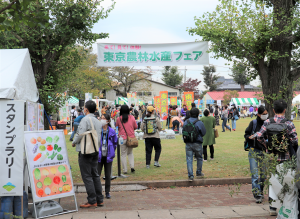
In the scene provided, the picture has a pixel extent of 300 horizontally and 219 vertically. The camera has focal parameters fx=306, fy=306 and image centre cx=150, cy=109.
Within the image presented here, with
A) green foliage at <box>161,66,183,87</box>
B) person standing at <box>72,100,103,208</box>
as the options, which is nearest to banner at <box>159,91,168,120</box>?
person standing at <box>72,100,103,208</box>

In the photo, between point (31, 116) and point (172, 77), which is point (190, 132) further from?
point (172, 77)

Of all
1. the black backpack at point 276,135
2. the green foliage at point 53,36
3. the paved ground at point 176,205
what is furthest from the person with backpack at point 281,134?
the green foliage at point 53,36

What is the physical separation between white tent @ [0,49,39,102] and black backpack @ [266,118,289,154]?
4.08 m

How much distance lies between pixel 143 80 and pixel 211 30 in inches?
1719

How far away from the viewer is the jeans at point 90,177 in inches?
213

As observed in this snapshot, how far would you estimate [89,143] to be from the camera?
527 centimetres

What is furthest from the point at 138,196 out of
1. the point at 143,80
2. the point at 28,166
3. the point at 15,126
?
the point at 143,80

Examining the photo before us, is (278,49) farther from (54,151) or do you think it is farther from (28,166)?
(28,166)

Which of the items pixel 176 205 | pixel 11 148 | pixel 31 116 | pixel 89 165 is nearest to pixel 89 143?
pixel 89 165

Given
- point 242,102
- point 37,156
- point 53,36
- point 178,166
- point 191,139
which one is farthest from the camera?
point 242,102

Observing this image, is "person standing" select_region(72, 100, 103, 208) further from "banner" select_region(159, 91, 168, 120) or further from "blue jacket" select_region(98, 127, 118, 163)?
"banner" select_region(159, 91, 168, 120)

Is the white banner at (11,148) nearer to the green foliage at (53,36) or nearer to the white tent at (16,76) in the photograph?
the white tent at (16,76)

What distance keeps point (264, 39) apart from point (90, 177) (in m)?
5.27

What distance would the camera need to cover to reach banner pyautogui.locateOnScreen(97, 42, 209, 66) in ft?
28.5
